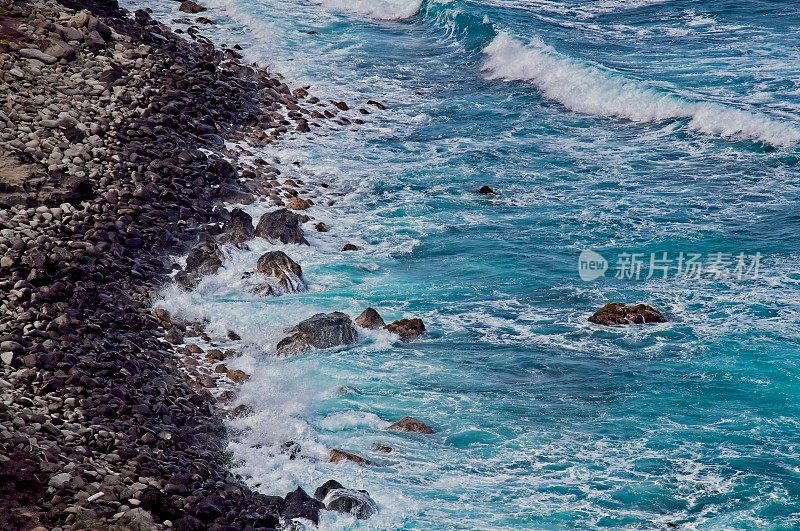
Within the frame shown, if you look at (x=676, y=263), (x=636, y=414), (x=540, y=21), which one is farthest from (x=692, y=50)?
(x=636, y=414)

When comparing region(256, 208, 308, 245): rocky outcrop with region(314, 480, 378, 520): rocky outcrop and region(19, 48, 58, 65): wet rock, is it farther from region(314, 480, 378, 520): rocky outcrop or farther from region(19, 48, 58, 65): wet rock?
region(314, 480, 378, 520): rocky outcrop

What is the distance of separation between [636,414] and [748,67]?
764 inches

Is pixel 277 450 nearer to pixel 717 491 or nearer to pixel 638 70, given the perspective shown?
pixel 717 491

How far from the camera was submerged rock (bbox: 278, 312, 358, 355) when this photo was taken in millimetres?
16594

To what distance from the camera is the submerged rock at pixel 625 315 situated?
17703 millimetres

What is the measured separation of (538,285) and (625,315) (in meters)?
2.02

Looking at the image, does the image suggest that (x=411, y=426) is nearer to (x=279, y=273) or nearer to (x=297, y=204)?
(x=279, y=273)

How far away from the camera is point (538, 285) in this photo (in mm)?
19281

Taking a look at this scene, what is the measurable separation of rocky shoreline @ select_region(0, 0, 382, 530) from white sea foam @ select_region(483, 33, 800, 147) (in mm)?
6681

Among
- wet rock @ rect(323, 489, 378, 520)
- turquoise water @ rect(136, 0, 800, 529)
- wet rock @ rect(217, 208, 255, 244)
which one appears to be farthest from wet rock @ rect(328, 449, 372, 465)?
wet rock @ rect(217, 208, 255, 244)

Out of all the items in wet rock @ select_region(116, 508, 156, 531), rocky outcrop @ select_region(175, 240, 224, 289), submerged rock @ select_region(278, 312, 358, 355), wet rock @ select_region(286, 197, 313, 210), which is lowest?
submerged rock @ select_region(278, 312, 358, 355)

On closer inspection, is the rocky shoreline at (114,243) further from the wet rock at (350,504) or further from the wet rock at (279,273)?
the wet rock at (279,273)

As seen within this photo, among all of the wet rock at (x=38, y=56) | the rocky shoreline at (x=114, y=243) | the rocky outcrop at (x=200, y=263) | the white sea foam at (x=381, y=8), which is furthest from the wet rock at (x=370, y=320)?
the white sea foam at (x=381, y=8)

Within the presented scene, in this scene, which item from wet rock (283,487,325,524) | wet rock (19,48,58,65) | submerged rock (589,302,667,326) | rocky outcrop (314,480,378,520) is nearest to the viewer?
wet rock (283,487,325,524)
